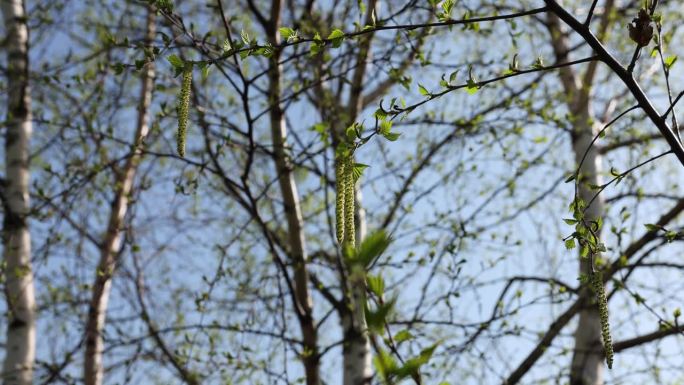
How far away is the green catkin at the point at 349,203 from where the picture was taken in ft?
4.24

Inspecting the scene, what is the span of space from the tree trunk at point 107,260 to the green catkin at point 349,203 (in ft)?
8.94

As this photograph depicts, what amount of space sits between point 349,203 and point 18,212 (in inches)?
139

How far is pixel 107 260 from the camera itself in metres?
4.70

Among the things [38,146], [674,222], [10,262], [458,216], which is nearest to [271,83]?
[458,216]

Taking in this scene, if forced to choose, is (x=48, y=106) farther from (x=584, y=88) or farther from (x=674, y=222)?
(x=674, y=222)

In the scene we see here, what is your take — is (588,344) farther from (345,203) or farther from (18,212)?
(18,212)

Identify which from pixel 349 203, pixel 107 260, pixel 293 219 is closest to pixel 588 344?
pixel 293 219

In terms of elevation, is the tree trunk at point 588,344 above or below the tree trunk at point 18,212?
below

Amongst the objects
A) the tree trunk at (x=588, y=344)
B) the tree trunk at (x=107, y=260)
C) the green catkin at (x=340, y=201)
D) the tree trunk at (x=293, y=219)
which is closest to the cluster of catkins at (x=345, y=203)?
the green catkin at (x=340, y=201)

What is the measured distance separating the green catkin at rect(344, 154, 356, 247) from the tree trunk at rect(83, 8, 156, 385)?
2.73 meters

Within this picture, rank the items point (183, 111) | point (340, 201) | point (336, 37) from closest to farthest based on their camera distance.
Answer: point (340, 201) < point (336, 37) < point (183, 111)

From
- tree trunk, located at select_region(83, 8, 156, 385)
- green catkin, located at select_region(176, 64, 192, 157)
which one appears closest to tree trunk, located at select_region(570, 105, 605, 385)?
green catkin, located at select_region(176, 64, 192, 157)

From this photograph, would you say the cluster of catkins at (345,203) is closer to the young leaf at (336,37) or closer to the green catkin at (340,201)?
the green catkin at (340,201)

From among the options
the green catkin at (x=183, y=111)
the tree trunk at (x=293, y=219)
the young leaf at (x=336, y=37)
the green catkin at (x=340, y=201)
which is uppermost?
the tree trunk at (x=293, y=219)
